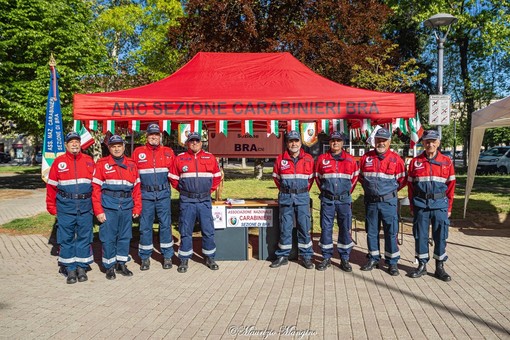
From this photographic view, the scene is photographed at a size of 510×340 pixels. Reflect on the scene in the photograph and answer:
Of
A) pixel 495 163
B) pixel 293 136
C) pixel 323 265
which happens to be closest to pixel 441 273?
pixel 323 265

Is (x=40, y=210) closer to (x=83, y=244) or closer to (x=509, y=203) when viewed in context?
(x=83, y=244)

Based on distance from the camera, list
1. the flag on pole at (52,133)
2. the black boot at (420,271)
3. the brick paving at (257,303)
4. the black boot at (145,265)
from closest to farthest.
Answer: the brick paving at (257,303) → the black boot at (420,271) → the black boot at (145,265) → the flag on pole at (52,133)

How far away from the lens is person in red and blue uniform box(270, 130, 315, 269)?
6215 mm

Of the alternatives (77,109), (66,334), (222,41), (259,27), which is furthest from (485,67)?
(66,334)

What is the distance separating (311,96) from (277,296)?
314cm

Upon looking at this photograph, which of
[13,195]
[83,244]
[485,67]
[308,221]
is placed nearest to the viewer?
[83,244]

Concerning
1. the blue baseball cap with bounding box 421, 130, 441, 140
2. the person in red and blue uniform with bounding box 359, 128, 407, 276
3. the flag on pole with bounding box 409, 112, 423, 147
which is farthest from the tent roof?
the blue baseball cap with bounding box 421, 130, 441, 140

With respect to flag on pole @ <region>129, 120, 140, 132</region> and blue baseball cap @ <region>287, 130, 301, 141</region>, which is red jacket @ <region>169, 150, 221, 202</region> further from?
blue baseball cap @ <region>287, 130, 301, 141</region>

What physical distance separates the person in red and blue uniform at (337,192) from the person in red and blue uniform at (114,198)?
8.76 feet

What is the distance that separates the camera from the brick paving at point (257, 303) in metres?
4.09

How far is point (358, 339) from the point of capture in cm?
390

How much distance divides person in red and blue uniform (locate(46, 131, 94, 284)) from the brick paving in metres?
0.32

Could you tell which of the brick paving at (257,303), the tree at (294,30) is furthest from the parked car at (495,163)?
the brick paving at (257,303)

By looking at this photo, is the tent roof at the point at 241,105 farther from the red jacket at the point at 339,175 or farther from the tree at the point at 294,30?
the tree at the point at 294,30
